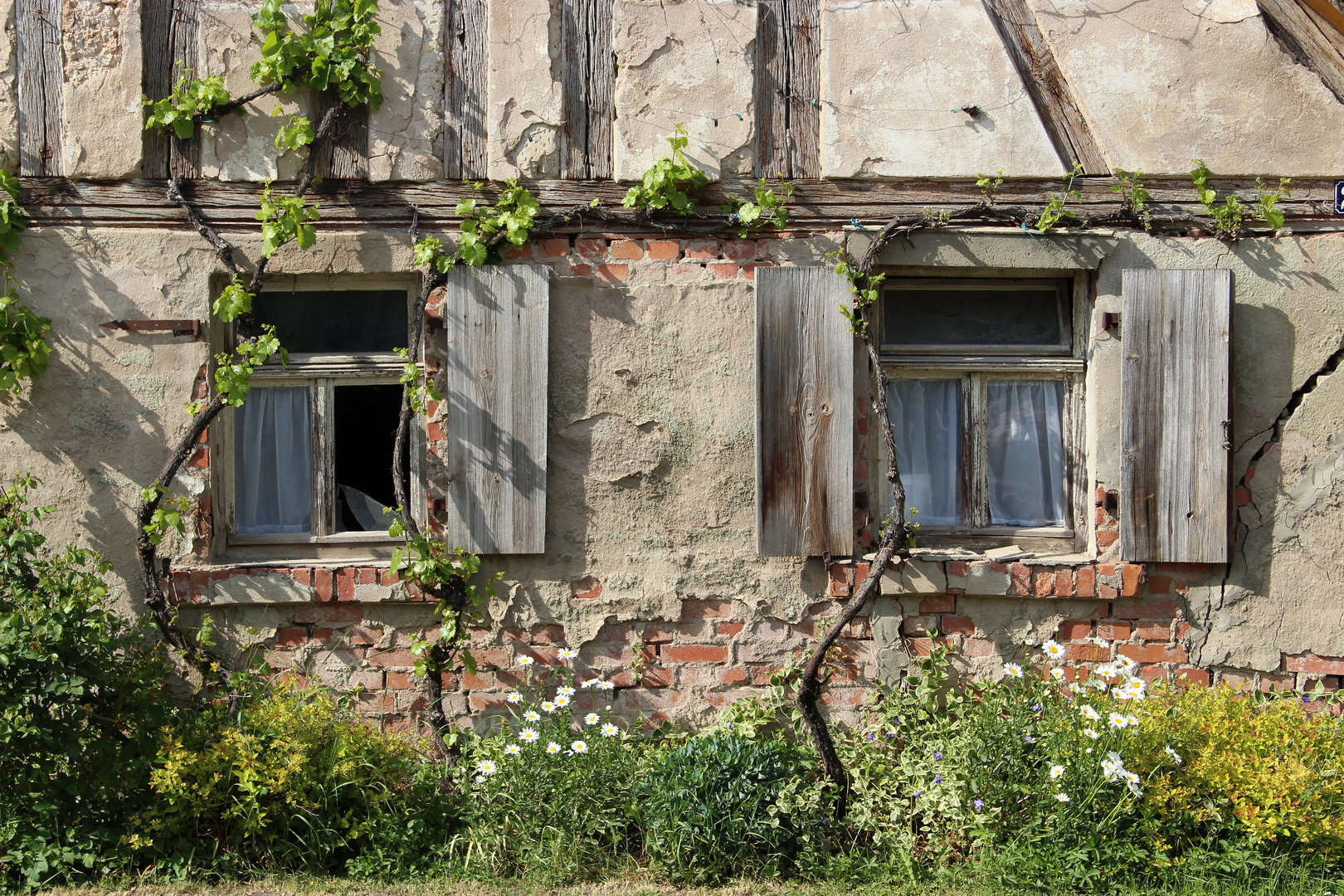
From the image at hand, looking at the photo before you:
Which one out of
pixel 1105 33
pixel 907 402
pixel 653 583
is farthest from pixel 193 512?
pixel 1105 33

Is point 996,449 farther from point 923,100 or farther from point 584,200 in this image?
point 584,200

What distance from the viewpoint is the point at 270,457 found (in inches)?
162

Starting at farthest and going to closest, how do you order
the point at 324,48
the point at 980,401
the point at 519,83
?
the point at 980,401, the point at 519,83, the point at 324,48

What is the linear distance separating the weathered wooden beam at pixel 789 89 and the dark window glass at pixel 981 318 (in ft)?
2.51

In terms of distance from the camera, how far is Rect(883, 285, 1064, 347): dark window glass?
4.20 m

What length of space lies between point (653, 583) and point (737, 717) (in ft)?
2.21

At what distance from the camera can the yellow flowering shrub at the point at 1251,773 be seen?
325cm

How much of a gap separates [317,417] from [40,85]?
5.90ft

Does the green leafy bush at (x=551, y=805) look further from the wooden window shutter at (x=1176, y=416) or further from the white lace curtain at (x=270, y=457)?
the wooden window shutter at (x=1176, y=416)

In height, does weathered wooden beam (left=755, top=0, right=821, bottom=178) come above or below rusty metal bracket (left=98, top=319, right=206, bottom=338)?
above

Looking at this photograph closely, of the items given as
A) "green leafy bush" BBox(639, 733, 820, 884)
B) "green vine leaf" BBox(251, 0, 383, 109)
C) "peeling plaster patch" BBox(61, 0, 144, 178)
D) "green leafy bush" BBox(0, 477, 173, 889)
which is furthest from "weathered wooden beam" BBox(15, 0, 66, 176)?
"green leafy bush" BBox(639, 733, 820, 884)

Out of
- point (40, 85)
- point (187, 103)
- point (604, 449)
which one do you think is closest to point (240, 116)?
point (187, 103)

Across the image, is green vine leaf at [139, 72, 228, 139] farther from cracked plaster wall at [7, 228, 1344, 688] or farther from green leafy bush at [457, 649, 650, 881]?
green leafy bush at [457, 649, 650, 881]

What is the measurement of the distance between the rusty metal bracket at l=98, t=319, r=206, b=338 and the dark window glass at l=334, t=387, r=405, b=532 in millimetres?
633
